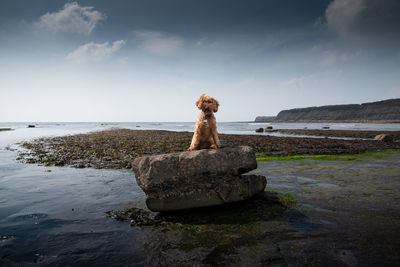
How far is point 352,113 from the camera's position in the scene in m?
127

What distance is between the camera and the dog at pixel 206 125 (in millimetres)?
5332

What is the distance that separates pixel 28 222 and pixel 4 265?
5.31ft

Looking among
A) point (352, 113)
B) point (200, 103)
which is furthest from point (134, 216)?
point (352, 113)

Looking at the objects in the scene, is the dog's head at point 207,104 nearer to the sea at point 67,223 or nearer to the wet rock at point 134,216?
the wet rock at point 134,216

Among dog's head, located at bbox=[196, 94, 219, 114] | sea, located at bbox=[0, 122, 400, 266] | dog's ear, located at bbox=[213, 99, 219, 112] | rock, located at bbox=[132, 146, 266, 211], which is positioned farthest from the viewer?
dog's ear, located at bbox=[213, 99, 219, 112]

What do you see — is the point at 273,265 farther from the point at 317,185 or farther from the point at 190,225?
the point at 317,185

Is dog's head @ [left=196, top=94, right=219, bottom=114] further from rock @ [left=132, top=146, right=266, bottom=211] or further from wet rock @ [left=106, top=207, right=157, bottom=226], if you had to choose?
wet rock @ [left=106, top=207, right=157, bottom=226]

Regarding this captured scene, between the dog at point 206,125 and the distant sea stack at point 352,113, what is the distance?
116 meters

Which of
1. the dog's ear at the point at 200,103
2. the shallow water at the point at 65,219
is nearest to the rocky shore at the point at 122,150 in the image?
the shallow water at the point at 65,219

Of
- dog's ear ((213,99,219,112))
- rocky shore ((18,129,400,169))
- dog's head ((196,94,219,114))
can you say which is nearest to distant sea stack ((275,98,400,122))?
rocky shore ((18,129,400,169))

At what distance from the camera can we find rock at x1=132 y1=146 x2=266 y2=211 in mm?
4691

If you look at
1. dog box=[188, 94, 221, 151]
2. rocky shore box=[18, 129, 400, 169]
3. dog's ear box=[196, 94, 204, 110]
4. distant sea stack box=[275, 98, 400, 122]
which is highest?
distant sea stack box=[275, 98, 400, 122]

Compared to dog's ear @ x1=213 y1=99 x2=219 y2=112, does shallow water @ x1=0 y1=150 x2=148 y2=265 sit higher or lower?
lower

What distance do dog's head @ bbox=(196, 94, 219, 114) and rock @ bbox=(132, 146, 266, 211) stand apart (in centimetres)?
112
